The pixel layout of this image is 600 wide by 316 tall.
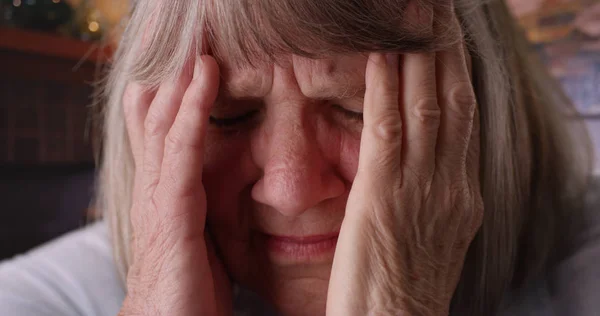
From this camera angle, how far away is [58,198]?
93.7 inches

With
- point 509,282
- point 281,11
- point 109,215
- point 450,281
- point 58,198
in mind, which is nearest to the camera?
point 281,11

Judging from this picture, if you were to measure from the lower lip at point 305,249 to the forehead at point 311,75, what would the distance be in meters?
0.24

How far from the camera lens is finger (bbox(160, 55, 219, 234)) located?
759mm

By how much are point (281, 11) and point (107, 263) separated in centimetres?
83

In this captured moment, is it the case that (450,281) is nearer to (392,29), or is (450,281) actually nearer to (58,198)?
(392,29)

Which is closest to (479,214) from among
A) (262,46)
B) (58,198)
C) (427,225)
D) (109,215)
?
(427,225)

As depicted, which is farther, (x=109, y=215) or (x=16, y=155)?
(x=16, y=155)

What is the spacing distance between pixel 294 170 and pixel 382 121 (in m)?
0.15

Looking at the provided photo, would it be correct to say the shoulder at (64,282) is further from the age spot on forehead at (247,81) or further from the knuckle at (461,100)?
the knuckle at (461,100)

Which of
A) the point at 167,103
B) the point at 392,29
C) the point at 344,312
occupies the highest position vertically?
the point at 392,29

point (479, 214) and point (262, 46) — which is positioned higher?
point (262, 46)

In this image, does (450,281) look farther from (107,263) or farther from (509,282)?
(107,263)

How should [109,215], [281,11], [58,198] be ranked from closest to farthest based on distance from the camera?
[281,11] → [109,215] → [58,198]

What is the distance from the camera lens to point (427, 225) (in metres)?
0.75
